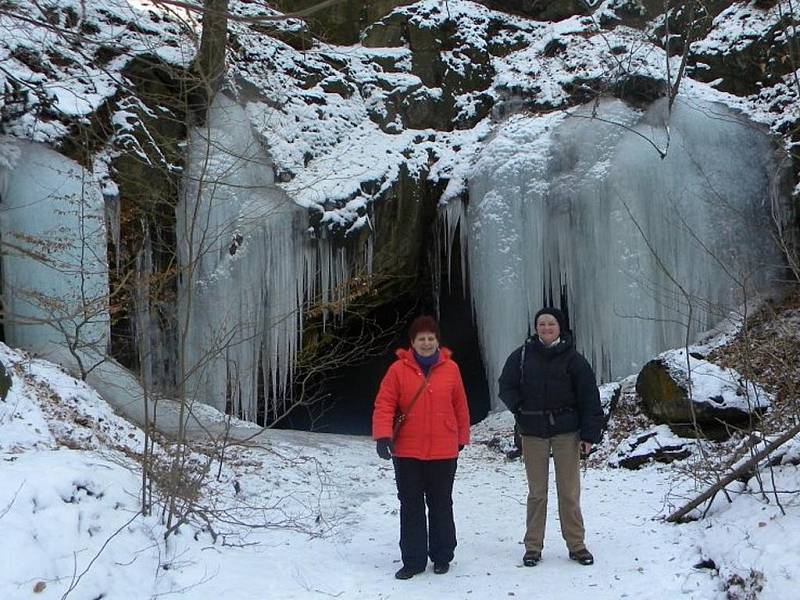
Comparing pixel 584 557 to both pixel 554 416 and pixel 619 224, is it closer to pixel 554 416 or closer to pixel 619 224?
pixel 554 416

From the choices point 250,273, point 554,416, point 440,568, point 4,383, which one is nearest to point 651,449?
point 554,416

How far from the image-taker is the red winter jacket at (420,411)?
4281mm

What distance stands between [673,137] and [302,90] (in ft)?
17.0

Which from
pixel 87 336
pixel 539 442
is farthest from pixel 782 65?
pixel 87 336

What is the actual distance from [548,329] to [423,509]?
47.8 inches

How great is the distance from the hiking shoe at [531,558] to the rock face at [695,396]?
3063 millimetres

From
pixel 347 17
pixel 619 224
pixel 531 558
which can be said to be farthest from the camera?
pixel 347 17

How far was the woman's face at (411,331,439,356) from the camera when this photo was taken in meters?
4.36

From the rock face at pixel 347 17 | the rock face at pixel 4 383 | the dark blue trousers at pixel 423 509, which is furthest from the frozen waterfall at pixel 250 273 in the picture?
the dark blue trousers at pixel 423 509

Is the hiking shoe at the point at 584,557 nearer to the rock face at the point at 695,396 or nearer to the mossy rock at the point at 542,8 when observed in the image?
the rock face at the point at 695,396

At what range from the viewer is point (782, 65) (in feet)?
35.7

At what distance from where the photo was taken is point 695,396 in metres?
7.54

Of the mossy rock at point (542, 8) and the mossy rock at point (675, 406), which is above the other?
the mossy rock at point (542, 8)

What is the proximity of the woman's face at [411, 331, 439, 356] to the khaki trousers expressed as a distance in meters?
0.77
